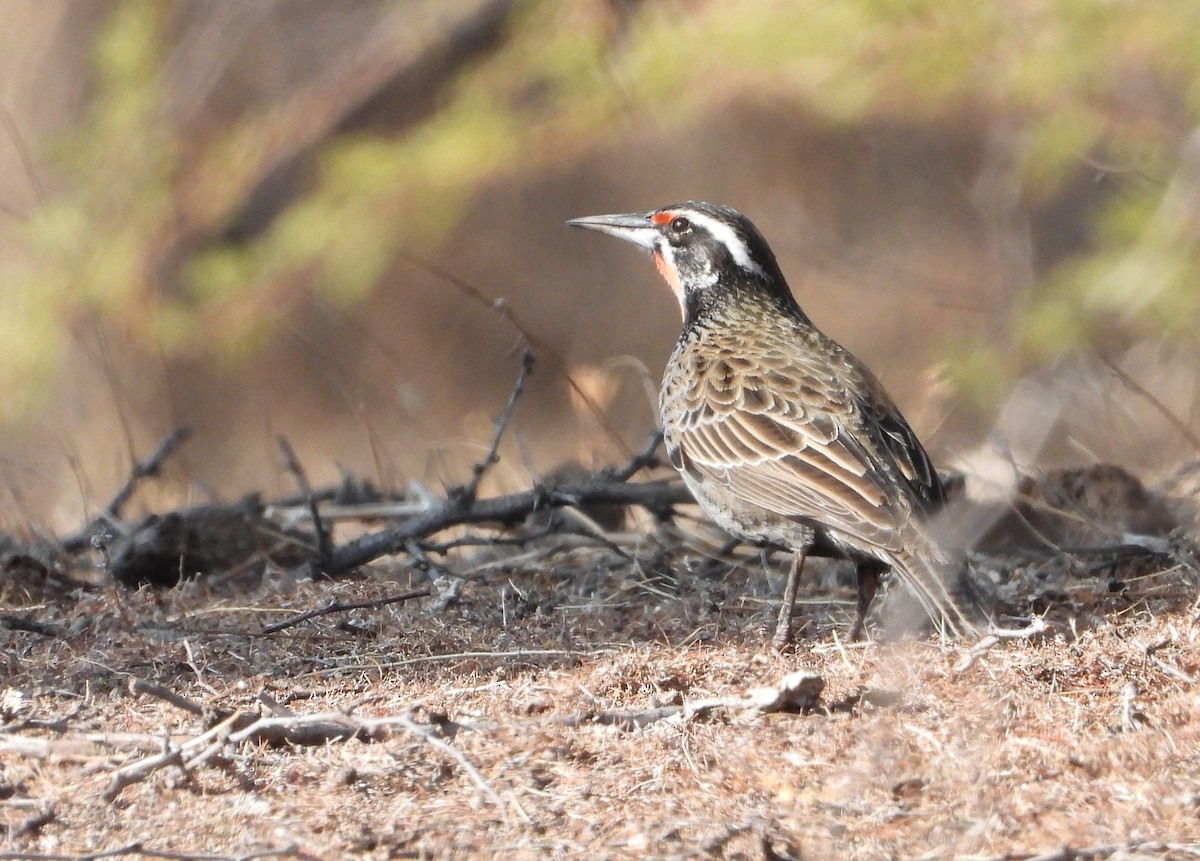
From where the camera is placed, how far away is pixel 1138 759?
361 centimetres

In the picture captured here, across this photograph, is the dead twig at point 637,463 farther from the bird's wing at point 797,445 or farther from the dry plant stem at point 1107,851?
the dry plant stem at point 1107,851

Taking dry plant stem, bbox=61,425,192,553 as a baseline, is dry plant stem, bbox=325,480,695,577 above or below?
below

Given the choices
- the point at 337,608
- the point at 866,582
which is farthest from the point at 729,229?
the point at 337,608

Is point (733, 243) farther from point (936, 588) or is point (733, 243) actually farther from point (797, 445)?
→ point (936, 588)

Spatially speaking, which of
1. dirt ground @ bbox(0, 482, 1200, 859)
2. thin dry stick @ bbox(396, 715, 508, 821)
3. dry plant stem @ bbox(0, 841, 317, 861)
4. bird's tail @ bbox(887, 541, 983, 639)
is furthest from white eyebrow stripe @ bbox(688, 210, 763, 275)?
dry plant stem @ bbox(0, 841, 317, 861)

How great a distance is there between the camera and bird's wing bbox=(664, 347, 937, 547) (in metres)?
5.05

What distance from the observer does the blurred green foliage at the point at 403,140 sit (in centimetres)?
1152

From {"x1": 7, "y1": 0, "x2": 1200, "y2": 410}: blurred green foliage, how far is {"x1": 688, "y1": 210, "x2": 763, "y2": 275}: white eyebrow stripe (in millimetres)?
4712

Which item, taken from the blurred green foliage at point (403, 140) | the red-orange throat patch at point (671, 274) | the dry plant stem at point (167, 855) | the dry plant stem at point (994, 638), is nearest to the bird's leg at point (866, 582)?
the dry plant stem at point (994, 638)

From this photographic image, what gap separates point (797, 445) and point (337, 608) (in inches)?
68.3

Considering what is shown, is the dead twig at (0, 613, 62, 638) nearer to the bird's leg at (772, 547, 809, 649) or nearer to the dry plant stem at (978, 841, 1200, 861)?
the bird's leg at (772, 547, 809, 649)

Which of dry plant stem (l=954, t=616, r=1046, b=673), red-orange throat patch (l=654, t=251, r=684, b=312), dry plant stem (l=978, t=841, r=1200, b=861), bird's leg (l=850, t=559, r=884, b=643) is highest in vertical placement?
red-orange throat patch (l=654, t=251, r=684, b=312)

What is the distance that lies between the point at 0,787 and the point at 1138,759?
2.80 metres

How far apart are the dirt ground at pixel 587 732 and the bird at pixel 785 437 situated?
30 centimetres
